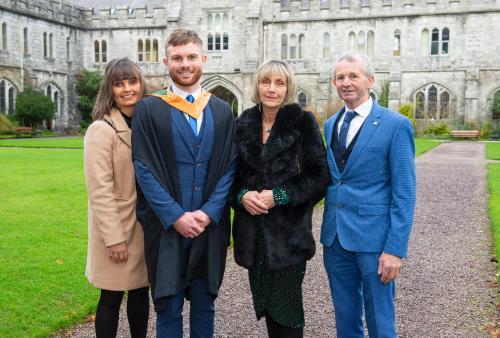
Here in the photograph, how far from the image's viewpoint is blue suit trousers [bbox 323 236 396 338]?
298cm

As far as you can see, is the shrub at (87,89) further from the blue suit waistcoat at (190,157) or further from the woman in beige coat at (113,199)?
the blue suit waistcoat at (190,157)

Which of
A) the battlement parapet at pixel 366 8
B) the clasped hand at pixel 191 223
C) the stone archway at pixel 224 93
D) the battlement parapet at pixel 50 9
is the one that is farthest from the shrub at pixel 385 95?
the clasped hand at pixel 191 223

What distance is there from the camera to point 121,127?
321 cm

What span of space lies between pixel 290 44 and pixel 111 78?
95.9 ft

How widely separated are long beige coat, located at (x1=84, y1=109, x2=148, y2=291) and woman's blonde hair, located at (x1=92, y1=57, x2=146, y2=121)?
0.07m

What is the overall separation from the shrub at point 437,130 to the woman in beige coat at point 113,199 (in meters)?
28.0

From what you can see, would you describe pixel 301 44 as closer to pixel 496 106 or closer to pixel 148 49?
pixel 148 49

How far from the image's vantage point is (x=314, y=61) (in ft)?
102

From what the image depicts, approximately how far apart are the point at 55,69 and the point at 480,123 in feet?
85.4

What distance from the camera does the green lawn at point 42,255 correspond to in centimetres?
411

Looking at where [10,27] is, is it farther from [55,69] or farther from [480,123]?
[480,123]

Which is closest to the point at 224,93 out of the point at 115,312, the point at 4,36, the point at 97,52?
the point at 97,52

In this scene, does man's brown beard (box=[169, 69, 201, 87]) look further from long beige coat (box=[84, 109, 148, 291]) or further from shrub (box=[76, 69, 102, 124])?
shrub (box=[76, 69, 102, 124])

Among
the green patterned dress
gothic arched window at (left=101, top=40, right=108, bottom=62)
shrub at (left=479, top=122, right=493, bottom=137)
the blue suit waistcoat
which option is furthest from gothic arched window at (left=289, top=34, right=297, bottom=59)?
the green patterned dress
